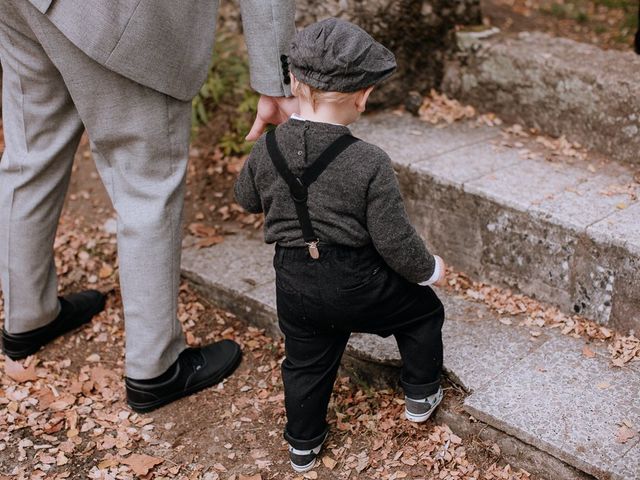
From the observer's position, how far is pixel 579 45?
13.7ft

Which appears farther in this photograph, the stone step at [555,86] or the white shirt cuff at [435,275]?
the stone step at [555,86]

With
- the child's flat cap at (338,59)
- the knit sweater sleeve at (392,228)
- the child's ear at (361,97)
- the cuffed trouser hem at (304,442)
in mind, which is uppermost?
the child's flat cap at (338,59)

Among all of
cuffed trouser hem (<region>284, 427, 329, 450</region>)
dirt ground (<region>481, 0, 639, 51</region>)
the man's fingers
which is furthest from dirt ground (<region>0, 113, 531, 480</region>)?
dirt ground (<region>481, 0, 639, 51</region>)

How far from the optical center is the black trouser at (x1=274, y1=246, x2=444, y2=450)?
255cm

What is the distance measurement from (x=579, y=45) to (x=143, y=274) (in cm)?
255

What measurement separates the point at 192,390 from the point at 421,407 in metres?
0.96

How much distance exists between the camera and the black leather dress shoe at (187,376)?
3159mm

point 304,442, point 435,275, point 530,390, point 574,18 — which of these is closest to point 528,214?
point 530,390

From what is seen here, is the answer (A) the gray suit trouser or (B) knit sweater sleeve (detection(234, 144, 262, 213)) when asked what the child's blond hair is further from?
(A) the gray suit trouser

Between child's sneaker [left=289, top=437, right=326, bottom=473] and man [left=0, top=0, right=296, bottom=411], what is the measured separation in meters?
0.60

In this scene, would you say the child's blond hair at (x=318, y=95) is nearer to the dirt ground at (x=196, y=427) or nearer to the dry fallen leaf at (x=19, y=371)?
the dirt ground at (x=196, y=427)

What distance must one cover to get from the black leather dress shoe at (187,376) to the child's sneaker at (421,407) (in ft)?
2.75

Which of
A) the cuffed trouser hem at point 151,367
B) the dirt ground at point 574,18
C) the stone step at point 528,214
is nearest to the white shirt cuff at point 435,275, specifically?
the stone step at point 528,214

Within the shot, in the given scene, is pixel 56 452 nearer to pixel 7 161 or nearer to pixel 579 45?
pixel 7 161
